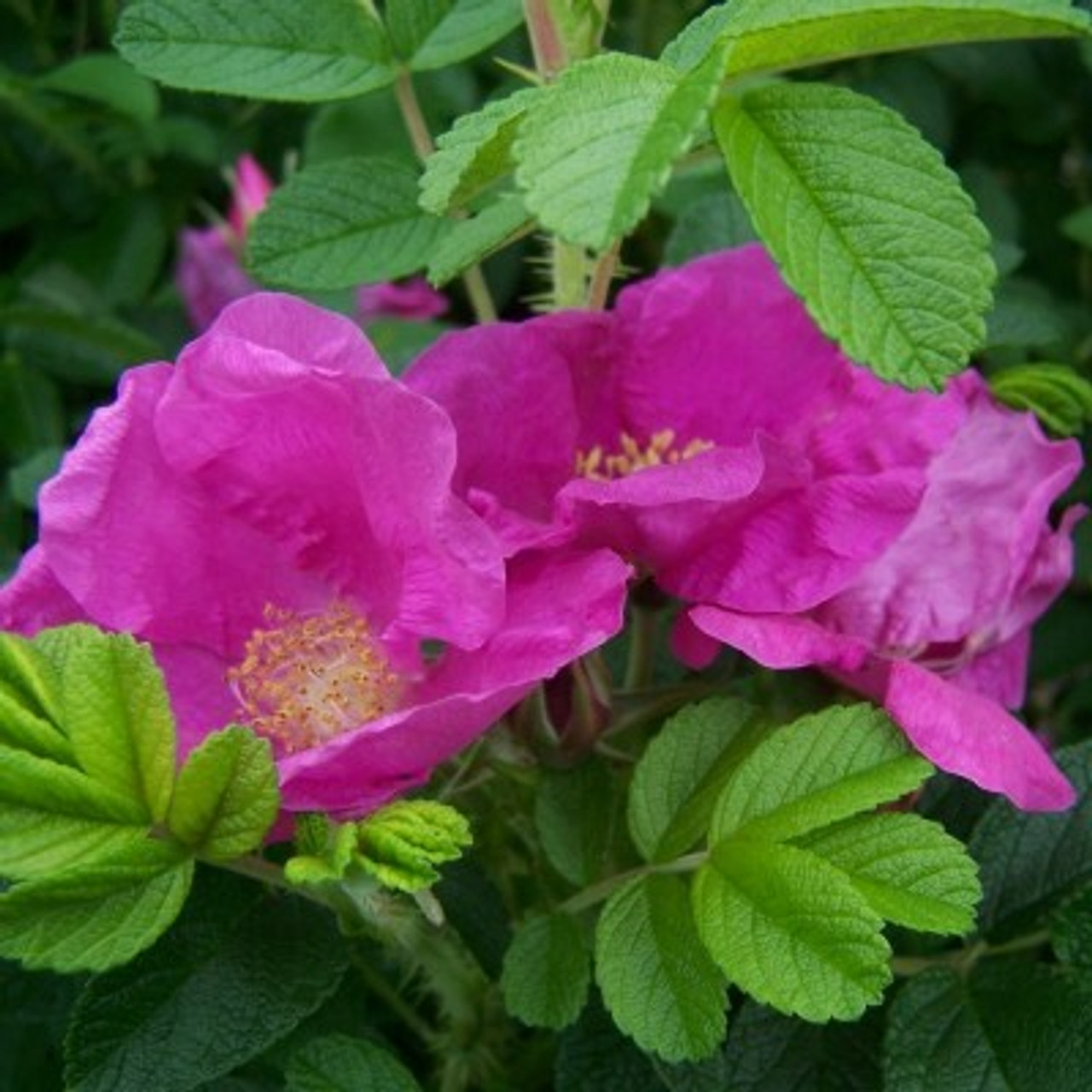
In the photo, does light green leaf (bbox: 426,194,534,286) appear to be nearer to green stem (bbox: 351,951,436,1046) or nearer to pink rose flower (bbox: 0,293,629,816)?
pink rose flower (bbox: 0,293,629,816)

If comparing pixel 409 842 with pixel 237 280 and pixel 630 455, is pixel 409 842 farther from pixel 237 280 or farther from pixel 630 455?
pixel 237 280

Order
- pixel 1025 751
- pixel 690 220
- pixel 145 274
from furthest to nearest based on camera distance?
pixel 145 274, pixel 690 220, pixel 1025 751

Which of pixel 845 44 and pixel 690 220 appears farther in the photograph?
pixel 690 220

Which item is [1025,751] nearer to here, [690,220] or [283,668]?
[283,668]

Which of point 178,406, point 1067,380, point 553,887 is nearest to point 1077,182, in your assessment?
point 1067,380

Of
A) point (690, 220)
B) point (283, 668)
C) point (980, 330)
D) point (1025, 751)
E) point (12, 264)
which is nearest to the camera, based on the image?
point (980, 330)

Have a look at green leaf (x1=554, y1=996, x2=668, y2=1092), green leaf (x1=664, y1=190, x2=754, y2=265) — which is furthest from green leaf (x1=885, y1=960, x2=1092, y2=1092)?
green leaf (x1=664, y1=190, x2=754, y2=265)
